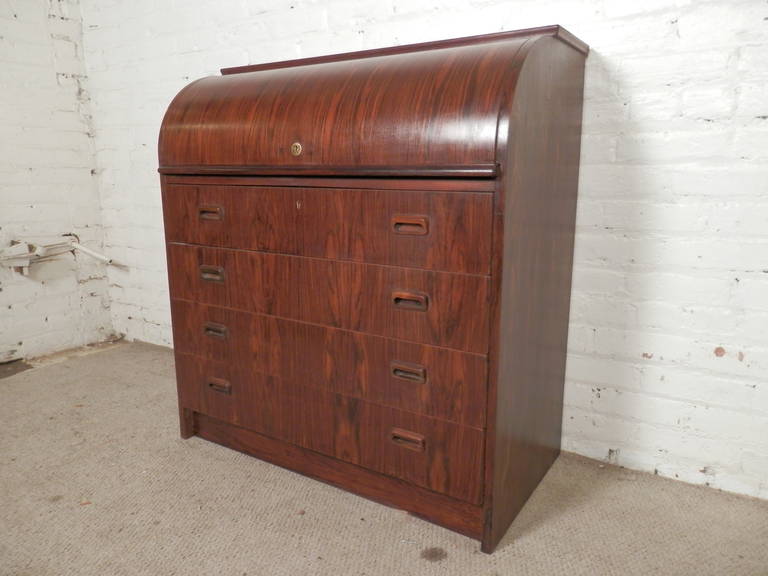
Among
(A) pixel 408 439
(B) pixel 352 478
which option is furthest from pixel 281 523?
(A) pixel 408 439

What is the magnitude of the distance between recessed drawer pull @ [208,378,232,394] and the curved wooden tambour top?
67cm

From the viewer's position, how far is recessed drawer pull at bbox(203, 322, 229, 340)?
5.80ft

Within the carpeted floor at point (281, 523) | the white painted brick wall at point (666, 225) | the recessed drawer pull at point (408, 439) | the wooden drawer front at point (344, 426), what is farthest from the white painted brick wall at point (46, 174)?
the recessed drawer pull at point (408, 439)

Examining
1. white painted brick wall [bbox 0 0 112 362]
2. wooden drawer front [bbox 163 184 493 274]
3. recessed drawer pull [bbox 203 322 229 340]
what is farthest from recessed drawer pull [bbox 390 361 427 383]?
white painted brick wall [bbox 0 0 112 362]

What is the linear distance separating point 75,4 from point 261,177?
6.51 feet

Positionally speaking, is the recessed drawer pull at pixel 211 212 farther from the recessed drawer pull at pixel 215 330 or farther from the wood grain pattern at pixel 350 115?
the recessed drawer pull at pixel 215 330

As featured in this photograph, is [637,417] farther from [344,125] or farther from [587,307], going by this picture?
[344,125]

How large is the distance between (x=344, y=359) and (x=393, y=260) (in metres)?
0.33

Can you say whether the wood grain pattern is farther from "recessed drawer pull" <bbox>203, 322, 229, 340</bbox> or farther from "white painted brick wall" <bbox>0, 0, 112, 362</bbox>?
"white painted brick wall" <bbox>0, 0, 112, 362</bbox>

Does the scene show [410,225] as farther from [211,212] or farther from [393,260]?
[211,212]

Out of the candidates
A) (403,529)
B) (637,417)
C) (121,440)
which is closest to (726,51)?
(637,417)

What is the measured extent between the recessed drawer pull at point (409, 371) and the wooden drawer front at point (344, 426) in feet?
0.33

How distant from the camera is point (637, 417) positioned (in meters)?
1.74

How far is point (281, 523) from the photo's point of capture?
151 centimetres
